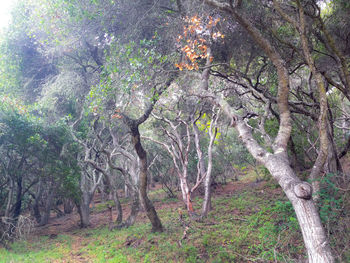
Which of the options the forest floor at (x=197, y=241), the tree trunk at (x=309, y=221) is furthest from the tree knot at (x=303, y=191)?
the forest floor at (x=197, y=241)

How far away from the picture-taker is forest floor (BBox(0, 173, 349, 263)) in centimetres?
457

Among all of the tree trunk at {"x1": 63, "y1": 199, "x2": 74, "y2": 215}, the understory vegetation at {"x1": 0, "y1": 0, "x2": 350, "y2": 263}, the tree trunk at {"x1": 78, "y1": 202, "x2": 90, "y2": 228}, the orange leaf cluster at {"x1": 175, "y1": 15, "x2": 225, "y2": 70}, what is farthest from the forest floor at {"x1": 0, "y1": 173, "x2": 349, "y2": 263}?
the tree trunk at {"x1": 63, "y1": 199, "x2": 74, "y2": 215}

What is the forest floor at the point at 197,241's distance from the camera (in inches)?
180

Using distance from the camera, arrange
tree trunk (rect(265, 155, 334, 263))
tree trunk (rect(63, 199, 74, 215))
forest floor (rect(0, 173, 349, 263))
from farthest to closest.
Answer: tree trunk (rect(63, 199, 74, 215)) < forest floor (rect(0, 173, 349, 263)) < tree trunk (rect(265, 155, 334, 263))

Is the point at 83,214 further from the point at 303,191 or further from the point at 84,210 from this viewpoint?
the point at 303,191

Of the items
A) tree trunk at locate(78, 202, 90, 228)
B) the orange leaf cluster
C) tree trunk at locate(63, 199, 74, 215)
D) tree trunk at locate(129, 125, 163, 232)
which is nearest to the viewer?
the orange leaf cluster

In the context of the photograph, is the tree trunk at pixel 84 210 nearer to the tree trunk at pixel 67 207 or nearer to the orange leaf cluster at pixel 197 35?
the tree trunk at pixel 67 207

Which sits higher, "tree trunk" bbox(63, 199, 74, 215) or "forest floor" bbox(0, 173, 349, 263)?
"tree trunk" bbox(63, 199, 74, 215)

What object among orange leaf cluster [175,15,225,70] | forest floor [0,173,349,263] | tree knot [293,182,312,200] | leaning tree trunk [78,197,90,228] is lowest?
forest floor [0,173,349,263]

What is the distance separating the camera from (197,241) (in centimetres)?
638

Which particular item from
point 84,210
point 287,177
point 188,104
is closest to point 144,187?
point 188,104

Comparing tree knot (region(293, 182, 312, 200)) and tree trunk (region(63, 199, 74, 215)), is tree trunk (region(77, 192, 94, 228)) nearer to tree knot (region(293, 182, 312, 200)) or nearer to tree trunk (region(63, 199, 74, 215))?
tree trunk (region(63, 199, 74, 215))

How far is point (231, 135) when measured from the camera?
16.8 meters

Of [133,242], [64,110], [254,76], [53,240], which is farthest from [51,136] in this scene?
[254,76]
